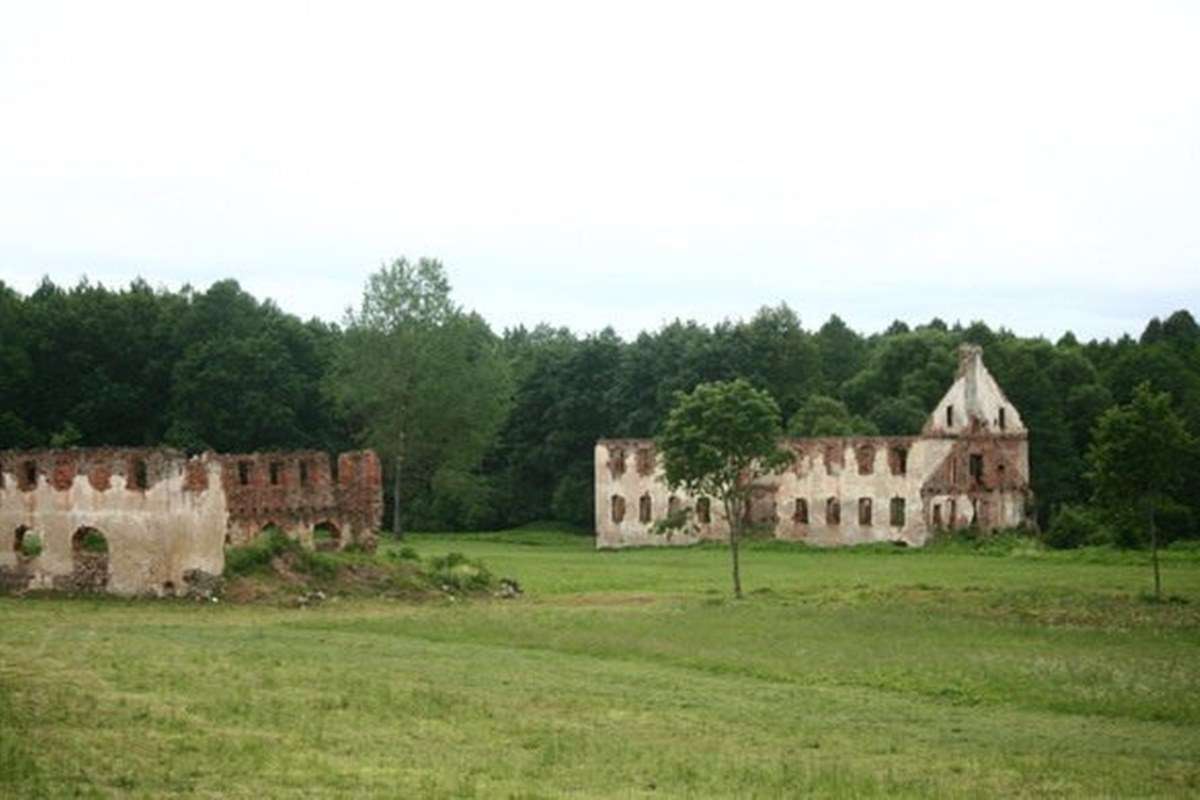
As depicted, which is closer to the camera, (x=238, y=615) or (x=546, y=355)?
(x=238, y=615)

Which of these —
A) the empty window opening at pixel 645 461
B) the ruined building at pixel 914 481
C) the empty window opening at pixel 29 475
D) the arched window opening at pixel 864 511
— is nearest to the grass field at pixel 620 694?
the empty window opening at pixel 29 475

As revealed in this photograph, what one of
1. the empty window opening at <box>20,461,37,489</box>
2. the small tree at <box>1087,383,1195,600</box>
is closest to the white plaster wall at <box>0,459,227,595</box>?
the empty window opening at <box>20,461,37,489</box>

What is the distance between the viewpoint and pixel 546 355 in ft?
342

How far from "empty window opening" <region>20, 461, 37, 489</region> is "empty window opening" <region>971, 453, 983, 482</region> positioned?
1759 inches

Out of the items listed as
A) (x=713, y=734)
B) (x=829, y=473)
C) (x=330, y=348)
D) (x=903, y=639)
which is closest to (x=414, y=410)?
(x=330, y=348)

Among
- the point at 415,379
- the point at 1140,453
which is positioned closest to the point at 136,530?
the point at 1140,453

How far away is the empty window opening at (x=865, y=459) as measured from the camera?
269ft

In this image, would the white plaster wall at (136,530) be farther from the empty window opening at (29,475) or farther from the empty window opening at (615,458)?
the empty window opening at (615,458)

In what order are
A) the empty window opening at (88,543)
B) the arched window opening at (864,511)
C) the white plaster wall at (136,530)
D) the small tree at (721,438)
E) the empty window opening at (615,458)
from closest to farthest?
the white plaster wall at (136,530) → the empty window opening at (88,543) → the small tree at (721,438) → the arched window opening at (864,511) → the empty window opening at (615,458)

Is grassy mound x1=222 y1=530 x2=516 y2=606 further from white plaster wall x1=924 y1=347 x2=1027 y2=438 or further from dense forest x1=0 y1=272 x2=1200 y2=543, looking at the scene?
white plaster wall x1=924 y1=347 x2=1027 y2=438

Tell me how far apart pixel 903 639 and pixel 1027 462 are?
46.2 meters

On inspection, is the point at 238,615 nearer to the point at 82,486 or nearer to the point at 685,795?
the point at 82,486

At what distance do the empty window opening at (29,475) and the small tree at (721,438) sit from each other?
17.9m

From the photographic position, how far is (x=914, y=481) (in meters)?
81.3
